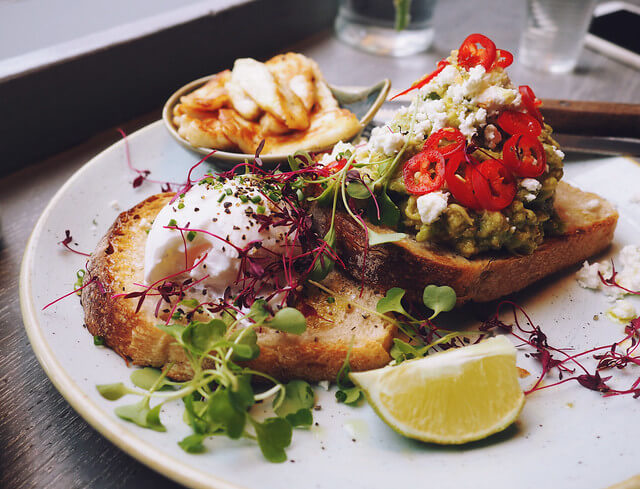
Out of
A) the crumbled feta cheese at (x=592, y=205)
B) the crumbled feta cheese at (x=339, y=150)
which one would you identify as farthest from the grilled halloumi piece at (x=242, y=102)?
the crumbled feta cheese at (x=592, y=205)

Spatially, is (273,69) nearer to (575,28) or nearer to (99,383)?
(99,383)

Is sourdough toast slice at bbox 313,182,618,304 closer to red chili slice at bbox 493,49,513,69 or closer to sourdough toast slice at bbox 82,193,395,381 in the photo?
sourdough toast slice at bbox 82,193,395,381

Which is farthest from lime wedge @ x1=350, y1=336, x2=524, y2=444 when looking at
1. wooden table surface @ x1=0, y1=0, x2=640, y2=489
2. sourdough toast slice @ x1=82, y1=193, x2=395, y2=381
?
wooden table surface @ x1=0, y1=0, x2=640, y2=489

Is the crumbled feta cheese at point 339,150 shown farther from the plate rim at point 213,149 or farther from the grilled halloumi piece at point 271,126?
the grilled halloumi piece at point 271,126

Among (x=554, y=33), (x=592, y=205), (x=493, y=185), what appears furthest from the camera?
(x=554, y=33)

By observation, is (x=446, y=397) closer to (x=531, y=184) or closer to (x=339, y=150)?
(x=531, y=184)

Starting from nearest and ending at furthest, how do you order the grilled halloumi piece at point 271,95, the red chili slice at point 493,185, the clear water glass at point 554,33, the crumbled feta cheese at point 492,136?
1. the red chili slice at point 493,185
2. the crumbled feta cheese at point 492,136
3. the grilled halloumi piece at point 271,95
4. the clear water glass at point 554,33

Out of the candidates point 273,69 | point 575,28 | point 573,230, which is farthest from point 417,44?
point 573,230

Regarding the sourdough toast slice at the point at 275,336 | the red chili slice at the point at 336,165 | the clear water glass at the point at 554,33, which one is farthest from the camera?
the clear water glass at the point at 554,33

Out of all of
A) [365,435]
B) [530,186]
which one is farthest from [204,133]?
[365,435]
